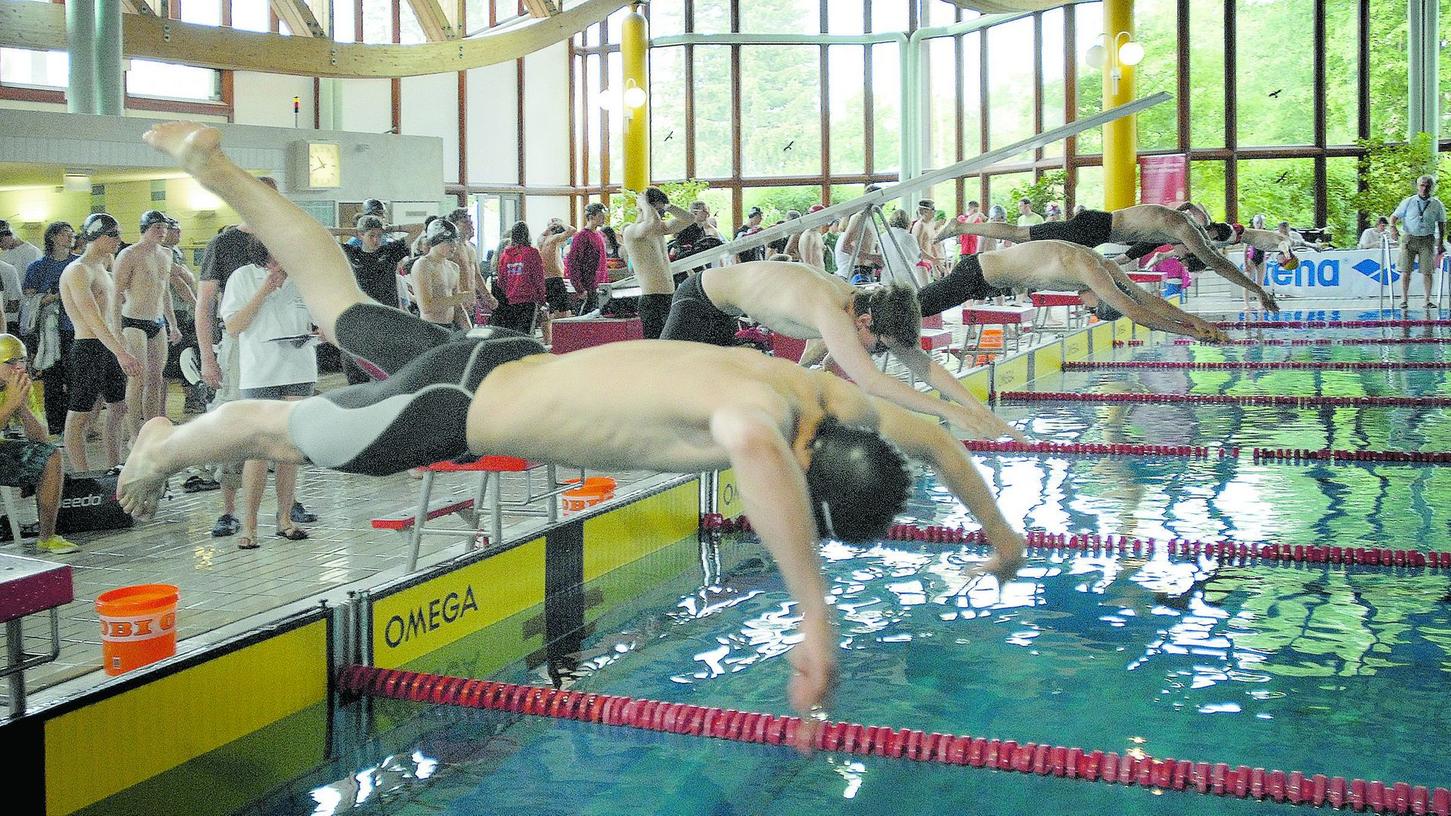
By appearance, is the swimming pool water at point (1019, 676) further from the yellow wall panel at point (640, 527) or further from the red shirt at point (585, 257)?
the red shirt at point (585, 257)

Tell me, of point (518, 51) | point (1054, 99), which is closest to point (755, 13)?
point (1054, 99)

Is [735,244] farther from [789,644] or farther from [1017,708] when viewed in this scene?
[1017,708]

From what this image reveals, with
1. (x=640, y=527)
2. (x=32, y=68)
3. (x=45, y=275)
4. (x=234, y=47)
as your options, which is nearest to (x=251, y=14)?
(x=32, y=68)

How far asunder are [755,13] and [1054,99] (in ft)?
19.5

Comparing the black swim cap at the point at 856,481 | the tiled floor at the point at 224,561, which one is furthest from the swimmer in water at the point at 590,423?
the tiled floor at the point at 224,561

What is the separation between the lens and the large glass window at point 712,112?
25.9 metres

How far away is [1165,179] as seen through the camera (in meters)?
22.8

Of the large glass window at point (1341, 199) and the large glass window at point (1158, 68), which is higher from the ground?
the large glass window at point (1158, 68)

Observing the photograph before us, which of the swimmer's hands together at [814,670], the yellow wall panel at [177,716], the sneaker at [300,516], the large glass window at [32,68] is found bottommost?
the yellow wall panel at [177,716]

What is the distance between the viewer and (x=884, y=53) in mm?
25266

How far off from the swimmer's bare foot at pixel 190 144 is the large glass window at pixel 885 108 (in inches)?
887

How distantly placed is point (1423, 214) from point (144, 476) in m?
15.7

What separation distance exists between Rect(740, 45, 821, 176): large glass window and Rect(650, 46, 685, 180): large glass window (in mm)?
1208

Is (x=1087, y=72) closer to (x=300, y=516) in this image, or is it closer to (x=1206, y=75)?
(x=1206, y=75)
